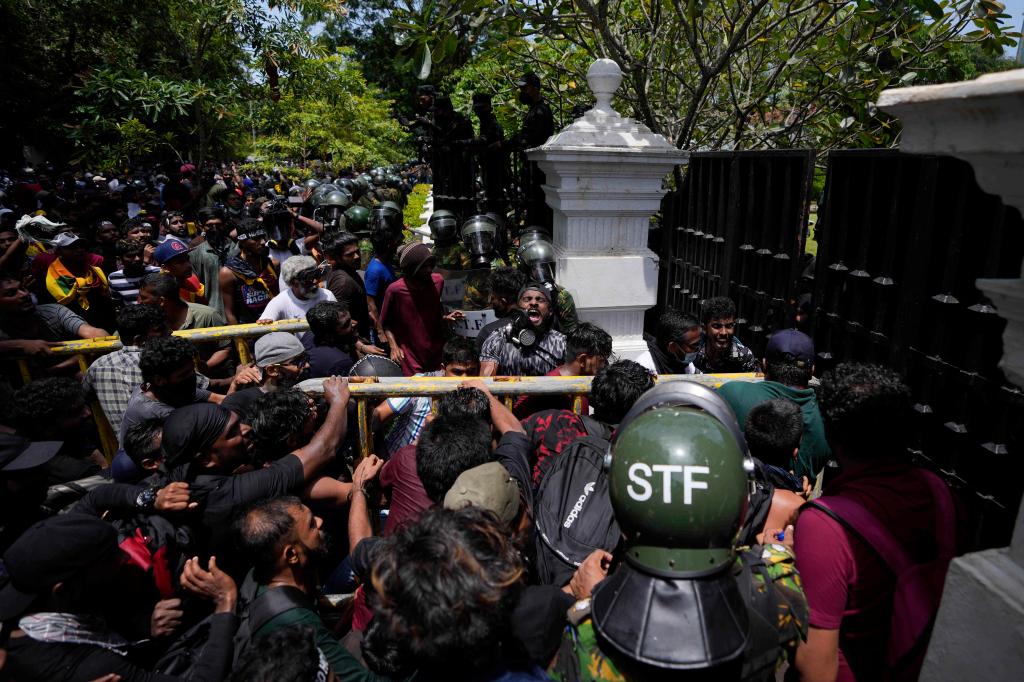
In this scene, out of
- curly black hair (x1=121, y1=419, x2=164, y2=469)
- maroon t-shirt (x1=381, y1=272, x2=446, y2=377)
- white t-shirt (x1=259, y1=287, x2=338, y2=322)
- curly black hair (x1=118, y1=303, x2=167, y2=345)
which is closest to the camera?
curly black hair (x1=121, y1=419, x2=164, y2=469)

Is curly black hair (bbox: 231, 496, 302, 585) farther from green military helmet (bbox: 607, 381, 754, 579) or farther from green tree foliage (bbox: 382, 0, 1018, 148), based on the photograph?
green tree foliage (bbox: 382, 0, 1018, 148)

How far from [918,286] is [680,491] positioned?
189 cm

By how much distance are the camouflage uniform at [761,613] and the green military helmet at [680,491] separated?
0.87 ft

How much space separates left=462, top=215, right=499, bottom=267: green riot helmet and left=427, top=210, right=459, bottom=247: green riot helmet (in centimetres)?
55

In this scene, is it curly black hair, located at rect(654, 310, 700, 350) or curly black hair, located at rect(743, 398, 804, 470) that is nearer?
curly black hair, located at rect(743, 398, 804, 470)

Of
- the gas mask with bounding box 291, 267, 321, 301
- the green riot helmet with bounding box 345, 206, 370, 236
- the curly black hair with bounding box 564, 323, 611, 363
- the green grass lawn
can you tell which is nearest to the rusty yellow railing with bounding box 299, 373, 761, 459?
the curly black hair with bounding box 564, 323, 611, 363

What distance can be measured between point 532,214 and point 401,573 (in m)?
4.60

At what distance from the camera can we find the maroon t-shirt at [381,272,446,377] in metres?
4.71

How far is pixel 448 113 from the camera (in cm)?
676

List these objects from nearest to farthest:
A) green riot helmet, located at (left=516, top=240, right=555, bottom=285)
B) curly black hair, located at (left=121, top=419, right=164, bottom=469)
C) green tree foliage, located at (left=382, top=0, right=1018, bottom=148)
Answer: curly black hair, located at (left=121, top=419, right=164, bottom=469) < green riot helmet, located at (left=516, top=240, right=555, bottom=285) < green tree foliage, located at (left=382, top=0, right=1018, bottom=148)

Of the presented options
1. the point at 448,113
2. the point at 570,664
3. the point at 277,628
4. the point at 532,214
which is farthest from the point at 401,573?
the point at 448,113

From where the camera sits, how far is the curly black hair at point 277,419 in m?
2.66

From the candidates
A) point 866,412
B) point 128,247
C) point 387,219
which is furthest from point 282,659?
point 128,247

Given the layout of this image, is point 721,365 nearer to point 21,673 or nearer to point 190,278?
point 21,673
